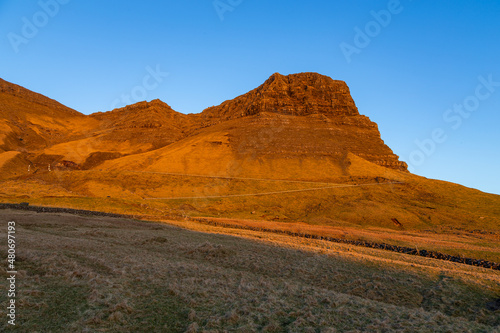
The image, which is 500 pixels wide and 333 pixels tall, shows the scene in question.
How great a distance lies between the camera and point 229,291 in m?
9.30

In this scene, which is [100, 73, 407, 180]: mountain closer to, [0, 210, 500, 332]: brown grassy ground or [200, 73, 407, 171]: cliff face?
[200, 73, 407, 171]: cliff face

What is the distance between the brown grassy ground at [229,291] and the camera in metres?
7.00

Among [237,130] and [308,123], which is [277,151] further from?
[308,123]

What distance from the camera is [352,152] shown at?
72.8 metres

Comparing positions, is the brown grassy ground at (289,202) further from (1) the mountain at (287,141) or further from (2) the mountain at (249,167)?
(1) the mountain at (287,141)

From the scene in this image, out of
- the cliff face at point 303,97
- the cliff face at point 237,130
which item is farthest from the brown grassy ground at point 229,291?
the cliff face at point 303,97

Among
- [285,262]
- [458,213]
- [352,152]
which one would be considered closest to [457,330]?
[285,262]

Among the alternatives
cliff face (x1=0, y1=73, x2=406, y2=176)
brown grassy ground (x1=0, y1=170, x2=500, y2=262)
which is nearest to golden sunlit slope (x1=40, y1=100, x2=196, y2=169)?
cliff face (x1=0, y1=73, x2=406, y2=176)

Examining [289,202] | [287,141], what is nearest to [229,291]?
[289,202]

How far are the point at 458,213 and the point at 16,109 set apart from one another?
5125 inches

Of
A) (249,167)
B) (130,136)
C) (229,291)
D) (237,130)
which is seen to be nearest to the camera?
(229,291)

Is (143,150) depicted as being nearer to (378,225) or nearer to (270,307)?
(378,225)

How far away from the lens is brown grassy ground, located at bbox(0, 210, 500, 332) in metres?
7.00

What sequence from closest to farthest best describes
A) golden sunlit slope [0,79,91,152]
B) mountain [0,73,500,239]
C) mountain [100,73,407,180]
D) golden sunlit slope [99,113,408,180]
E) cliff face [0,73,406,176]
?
mountain [0,73,500,239] < golden sunlit slope [99,113,408,180] < mountain [100,73,407,180] < cliff face [0,73,406,176] < golden sunlit slope [0,79,91,152]
